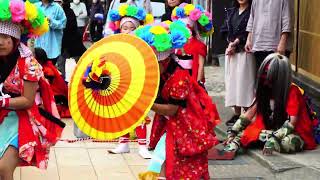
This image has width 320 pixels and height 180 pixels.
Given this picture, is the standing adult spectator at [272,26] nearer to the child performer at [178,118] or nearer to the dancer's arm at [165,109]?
the child performer at [178,118]

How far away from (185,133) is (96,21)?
45.7 ft

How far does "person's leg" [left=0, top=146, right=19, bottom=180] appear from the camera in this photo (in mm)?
4457

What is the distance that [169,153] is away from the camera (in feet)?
15.9

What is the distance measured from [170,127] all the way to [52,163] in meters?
2.36

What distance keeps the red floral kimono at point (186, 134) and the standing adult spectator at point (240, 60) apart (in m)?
3.11

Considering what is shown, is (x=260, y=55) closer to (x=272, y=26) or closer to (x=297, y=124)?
(x=272, y=26)

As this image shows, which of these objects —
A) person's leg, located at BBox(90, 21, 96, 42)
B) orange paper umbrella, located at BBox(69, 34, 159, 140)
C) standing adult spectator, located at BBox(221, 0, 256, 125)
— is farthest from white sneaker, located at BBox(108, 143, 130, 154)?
person's leg, located at BBox(90, 21, 96, 42)

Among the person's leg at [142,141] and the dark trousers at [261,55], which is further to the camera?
the dark trousers at [261,55]

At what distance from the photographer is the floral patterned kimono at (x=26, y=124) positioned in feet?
14.9

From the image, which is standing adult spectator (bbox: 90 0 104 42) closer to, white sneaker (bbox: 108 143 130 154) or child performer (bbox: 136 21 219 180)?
white sneaker (bbox: 108 143 130 154)

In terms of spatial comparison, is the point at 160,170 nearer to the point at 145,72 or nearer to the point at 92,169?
the point at 145,72

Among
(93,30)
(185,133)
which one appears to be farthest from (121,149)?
(93,30)

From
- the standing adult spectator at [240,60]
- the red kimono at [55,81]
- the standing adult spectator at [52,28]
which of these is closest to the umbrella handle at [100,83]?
the standing adult spectator at [240,60]

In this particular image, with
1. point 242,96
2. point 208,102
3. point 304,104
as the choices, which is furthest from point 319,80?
point 208,102
